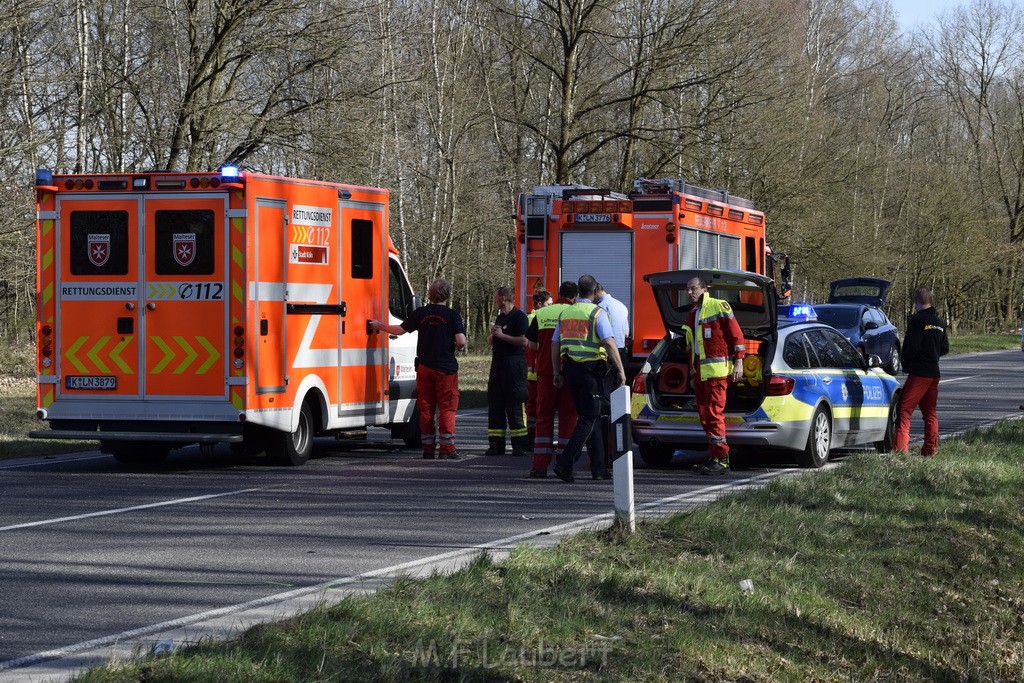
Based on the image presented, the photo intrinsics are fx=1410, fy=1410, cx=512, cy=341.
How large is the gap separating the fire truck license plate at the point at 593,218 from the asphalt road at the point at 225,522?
412cm

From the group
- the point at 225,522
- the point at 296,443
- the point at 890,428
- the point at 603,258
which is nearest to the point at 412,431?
the point at 296,443

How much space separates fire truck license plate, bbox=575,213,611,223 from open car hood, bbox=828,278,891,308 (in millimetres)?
24925

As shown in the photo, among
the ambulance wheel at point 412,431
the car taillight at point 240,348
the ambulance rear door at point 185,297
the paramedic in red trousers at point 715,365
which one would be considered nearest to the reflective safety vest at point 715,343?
the paramedic in red trousers at point 715,365

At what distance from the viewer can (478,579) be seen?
7.30 meters

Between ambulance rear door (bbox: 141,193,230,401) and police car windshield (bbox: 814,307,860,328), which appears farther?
police car windshield (bbox: 814,307,860,328)

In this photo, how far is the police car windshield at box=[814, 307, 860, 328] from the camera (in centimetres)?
3097

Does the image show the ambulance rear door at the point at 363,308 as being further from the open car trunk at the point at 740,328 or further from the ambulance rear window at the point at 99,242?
the open car trunk at the point at 740,328

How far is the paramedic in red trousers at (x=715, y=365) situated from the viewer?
525 inches

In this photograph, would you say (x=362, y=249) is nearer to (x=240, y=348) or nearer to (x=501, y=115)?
(x=240, y=348)

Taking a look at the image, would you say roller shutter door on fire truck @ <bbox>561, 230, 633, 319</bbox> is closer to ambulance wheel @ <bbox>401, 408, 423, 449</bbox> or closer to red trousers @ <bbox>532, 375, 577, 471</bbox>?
ambulance wheel @ <bbox>401, 408, 423, 449</bbox>

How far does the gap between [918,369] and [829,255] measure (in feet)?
103

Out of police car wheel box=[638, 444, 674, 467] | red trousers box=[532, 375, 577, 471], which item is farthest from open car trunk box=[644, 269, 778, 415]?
red trousers box=[532, 375, 577, 471]

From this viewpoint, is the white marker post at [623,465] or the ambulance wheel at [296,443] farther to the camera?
the ambulance wheel at [296,443]

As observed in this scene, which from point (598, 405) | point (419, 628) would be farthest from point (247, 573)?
point (598, 405)
